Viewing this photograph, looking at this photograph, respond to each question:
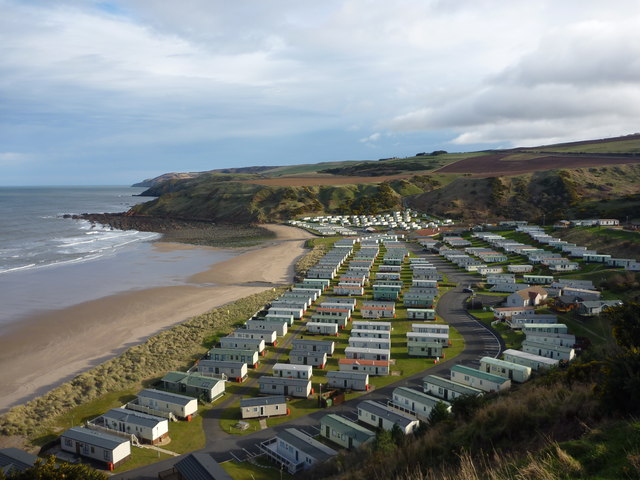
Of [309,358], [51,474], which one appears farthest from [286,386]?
[51,474]

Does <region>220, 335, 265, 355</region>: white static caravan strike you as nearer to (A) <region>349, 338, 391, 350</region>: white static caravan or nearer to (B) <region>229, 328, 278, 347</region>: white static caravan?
(B) <region>229, 328, 278, 347</region>: white static caravan

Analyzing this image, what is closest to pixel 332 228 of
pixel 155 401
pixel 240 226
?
pixel 240 226

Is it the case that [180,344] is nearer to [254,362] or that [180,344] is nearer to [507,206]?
[254,362]

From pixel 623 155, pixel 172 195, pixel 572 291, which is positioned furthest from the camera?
pixel 172 195

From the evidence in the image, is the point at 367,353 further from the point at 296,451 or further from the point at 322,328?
the point at 296,451

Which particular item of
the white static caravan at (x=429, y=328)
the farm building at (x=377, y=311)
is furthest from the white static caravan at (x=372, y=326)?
the farm building at (x=377, y=311)

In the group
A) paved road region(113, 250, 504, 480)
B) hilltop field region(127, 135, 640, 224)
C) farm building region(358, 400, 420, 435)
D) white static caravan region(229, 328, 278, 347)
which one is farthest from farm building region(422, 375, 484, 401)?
hilltop field region(127, 135, 640, 224)
